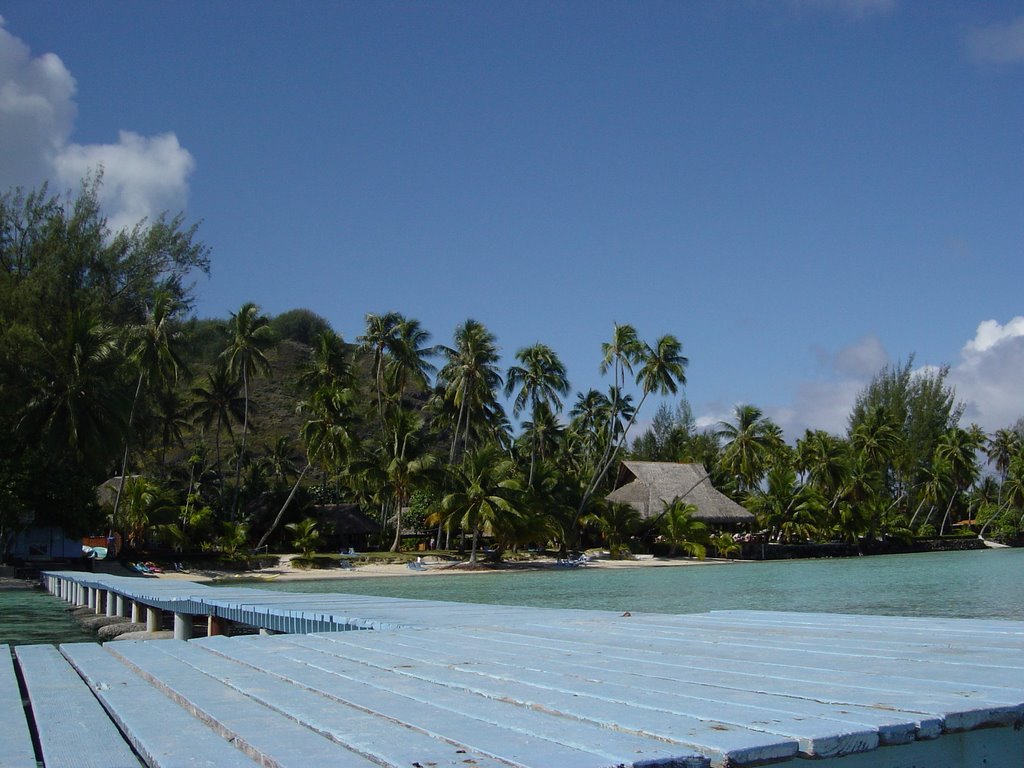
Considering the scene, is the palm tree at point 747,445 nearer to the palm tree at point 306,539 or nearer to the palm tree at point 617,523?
the palm tree at point 617,523

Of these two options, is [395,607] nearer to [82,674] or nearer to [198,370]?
[82,674]

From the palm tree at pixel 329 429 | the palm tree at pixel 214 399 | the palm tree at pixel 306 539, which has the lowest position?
the palm tree at pixel 306 539

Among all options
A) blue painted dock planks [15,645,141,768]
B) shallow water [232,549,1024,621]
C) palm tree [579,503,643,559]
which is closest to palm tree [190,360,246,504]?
shallow water [232,549,1024,621]

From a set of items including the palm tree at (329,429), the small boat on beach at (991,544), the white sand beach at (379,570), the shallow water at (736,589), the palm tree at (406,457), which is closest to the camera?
the shallow water at (736,589)

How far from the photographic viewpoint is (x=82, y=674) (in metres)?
3.83

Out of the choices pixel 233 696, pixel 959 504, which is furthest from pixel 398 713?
pixel 959 504

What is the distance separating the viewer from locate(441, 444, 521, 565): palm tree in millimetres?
32938

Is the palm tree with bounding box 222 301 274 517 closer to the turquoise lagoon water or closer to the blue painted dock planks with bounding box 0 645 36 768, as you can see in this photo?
the turquoise lagoon water

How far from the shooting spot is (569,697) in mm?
2660

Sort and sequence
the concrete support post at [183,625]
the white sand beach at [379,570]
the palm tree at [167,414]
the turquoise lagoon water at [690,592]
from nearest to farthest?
1. the concrete support post at [183,625]
2. the turquoise lagoon water at [690,592]
3. the white sand beach at [379,570]
4. the palm tree at [167,414]

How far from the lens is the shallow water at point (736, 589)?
16.4m

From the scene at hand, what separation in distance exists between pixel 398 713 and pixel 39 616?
14708mm

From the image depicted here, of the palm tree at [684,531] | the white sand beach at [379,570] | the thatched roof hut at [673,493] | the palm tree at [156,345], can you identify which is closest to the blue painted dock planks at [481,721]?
the white sand beach at [379,570]

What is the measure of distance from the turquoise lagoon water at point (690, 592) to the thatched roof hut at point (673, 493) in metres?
12.0
